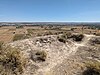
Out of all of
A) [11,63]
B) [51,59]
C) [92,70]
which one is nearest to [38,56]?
[51,59]

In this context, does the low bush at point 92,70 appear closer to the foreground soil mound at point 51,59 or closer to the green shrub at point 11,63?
the foreground soil mound at point 51,59

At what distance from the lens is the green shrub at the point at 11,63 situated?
924 cm

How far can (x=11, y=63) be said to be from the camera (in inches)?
384

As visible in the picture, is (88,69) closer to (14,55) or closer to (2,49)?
(14,55)

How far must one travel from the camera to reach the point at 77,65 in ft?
37.1

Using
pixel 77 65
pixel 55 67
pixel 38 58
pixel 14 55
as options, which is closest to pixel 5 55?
pixel 14 55

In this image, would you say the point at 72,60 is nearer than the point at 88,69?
No

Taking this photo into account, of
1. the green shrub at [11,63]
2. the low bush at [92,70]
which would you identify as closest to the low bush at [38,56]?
the green shrub at [11,63]

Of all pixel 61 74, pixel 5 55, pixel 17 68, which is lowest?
pixel 61 74

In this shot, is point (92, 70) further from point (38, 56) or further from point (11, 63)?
point (11, 63)

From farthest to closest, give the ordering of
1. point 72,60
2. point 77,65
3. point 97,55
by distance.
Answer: point 97,55 → point 72,60 → point 77,65

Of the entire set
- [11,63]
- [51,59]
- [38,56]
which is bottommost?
[51,59]

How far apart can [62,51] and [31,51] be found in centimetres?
385

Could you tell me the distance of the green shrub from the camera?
9.24m
